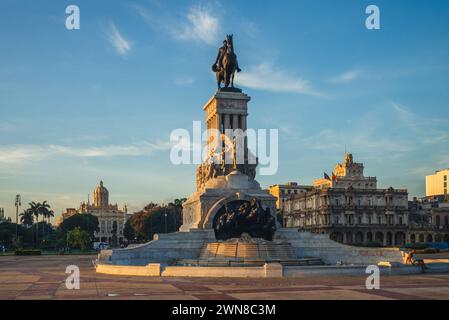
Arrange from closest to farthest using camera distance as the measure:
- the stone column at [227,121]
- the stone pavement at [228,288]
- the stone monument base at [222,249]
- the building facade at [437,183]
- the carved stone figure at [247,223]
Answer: the stone pavement at [228,288]
the stone monument base at [222,249]
the carved stone figure at [247,223]
the stone column at [227,121]
the building facade at [437,183]

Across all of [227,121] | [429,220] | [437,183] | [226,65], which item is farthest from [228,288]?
[437,183]

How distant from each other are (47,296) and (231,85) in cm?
4401

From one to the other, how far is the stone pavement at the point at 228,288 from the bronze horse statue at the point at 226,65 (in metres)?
35.4

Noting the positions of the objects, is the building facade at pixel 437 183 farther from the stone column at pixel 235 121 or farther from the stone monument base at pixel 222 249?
the stone monument base at pixel 222 249

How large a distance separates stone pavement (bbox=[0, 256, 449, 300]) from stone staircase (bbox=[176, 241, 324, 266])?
864 centimetres

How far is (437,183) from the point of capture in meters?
175

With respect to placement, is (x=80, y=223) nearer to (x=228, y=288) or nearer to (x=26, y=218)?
(x=26, y=218)

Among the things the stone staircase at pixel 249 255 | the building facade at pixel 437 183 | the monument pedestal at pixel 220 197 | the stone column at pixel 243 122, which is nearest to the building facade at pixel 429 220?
the building facade at pixel 437 183

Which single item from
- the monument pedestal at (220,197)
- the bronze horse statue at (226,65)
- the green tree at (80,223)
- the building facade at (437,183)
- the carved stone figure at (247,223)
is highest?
the bronze horse statue at (226,65)

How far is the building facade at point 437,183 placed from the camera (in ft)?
560

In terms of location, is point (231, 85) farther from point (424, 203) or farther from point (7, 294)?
point (424, 203)

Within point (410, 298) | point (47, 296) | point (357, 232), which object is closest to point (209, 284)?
point (47, 296)
